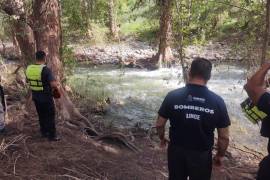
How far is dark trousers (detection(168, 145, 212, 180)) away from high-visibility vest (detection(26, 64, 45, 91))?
374 cm

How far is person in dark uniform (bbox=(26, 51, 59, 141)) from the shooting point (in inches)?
306

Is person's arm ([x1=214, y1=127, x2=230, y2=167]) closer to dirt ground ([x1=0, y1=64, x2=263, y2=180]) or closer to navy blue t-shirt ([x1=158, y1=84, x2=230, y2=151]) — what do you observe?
navy blue t-shirt ([x1=158, y1=84, x2=230, y2=151])

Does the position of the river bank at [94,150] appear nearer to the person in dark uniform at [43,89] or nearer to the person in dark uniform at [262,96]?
the person in dark uniform at [43,89]

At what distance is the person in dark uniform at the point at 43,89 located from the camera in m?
Result: 7.76

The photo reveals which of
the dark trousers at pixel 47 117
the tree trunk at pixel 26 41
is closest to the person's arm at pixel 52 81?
the dark trousers at pixel 47 117

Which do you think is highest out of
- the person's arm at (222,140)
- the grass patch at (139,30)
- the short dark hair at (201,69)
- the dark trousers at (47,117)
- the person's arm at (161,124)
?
the grass patch at (139,30)

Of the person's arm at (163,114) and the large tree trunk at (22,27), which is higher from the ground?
the large tree trunk at (22,27)

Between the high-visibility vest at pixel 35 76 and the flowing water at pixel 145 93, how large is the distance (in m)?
4.73

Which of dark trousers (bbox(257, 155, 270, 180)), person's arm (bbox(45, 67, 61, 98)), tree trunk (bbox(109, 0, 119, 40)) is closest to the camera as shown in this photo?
dark trousers (bbox(257, 155, 270, 180))

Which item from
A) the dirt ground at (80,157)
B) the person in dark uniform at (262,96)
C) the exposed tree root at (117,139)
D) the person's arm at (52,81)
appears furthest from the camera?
the exposed tree root at (117,139)

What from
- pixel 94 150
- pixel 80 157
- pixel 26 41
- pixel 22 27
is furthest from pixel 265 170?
pixel 26 41

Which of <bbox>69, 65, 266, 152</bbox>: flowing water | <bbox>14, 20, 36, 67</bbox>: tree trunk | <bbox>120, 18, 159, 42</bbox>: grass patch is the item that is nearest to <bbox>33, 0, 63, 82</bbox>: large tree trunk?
<bbox>14, 20, 36, 67</bbox>: tree trunk

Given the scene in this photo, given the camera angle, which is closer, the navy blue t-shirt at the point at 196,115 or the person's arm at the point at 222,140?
the navy blue t-shirt at the point at 196,115

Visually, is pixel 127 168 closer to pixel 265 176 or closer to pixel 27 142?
pixel 27 142
